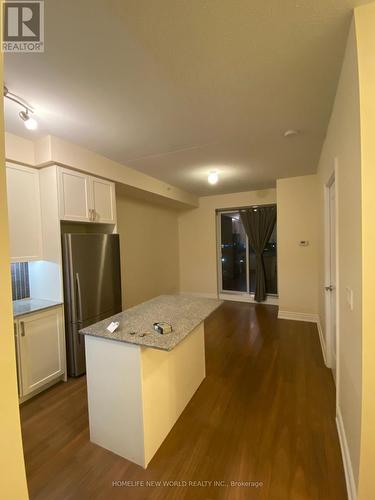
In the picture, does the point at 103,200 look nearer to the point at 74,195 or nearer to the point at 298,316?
the point at 74,195

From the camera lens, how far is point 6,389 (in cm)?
66

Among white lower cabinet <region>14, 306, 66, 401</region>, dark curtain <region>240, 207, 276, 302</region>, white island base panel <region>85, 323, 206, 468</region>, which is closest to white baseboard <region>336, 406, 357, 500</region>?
white island base panel <region>85, 323, 206, 468</region>

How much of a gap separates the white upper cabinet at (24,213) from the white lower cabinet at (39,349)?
65cm

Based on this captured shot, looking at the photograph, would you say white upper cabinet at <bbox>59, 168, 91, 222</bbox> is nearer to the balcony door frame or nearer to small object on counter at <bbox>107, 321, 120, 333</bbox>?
small object on counter at <bbox>107, 321, 120, 333</bbox>

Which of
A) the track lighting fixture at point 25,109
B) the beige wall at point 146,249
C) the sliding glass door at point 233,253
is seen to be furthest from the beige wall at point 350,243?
the sliding glass door at point 233,253

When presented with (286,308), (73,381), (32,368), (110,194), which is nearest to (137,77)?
(110,194)

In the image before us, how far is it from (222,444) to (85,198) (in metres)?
2.78

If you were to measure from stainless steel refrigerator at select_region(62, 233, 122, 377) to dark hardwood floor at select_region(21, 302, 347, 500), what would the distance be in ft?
1.31

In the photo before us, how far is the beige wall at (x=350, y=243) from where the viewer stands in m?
1.25

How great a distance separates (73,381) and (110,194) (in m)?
2.32

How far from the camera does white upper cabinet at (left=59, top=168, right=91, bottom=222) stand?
8.48 feet

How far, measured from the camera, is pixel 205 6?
113cm

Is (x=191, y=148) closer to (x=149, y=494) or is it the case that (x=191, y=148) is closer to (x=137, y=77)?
(x=137, y=77)

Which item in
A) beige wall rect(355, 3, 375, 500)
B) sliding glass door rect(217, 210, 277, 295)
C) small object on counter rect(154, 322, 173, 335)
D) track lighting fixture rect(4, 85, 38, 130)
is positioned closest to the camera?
beige wall rect(355, 3, 375, 500)
